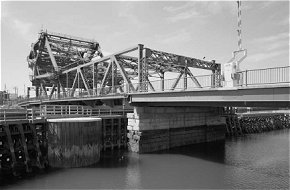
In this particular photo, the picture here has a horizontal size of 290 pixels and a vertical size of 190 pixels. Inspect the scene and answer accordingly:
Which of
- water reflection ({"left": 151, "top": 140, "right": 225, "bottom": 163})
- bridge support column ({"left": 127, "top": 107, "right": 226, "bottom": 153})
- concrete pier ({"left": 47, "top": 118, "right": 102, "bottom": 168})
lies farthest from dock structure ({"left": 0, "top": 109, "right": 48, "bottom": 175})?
water reflection ({"left": 151, "top": 140, "right": 225, "bottom": 163})

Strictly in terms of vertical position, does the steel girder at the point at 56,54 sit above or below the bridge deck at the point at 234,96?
above

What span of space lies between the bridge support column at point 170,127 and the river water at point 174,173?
1.76 m

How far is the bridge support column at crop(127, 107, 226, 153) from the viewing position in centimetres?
2902

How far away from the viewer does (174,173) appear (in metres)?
21.3

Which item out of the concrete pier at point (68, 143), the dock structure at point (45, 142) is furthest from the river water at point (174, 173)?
the dock structure at point (45, 142)

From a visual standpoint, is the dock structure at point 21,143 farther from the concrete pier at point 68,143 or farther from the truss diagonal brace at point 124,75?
the truss diagonal brace at point 124,75

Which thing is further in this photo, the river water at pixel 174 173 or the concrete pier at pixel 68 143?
the concrete pier at pixel 68 143

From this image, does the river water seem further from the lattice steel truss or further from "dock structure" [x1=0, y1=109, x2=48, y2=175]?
the lattice steel truss

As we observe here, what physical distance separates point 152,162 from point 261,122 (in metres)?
40.3

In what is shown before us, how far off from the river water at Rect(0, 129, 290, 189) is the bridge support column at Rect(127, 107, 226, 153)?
176 cm

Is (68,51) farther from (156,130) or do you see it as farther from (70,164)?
(70,164)

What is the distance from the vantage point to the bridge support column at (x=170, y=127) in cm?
2902

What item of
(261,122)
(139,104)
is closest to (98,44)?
(139,104)

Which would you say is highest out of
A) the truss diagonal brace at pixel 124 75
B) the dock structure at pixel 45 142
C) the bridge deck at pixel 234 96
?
the truss diagonal brace at pixel 124 75
